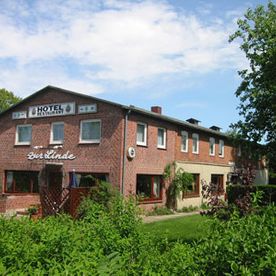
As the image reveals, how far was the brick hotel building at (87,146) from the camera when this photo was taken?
2236 centimetres

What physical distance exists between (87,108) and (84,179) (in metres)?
4.09

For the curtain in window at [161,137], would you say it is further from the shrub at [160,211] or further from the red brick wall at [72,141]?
the red brick wall at [72,141]

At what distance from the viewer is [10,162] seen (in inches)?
1061

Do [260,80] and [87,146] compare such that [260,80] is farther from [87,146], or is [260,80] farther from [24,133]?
[24,133]

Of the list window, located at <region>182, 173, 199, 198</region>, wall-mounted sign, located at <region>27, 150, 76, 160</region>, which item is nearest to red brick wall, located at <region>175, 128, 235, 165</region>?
window, located at <region>182, 173, 199, 198</region>

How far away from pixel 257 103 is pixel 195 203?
1669 centimetres

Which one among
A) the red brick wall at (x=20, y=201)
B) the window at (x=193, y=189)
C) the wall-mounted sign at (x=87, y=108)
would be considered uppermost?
the wall-mounted sign at (x=87, y=108)

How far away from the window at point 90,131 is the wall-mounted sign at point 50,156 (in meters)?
1.20

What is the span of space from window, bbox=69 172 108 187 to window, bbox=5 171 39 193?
386 centimetres

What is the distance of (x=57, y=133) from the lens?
25172 millimetres

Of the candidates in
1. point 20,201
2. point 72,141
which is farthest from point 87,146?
point 20,201

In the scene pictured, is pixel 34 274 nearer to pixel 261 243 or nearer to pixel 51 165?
pixel 261 243

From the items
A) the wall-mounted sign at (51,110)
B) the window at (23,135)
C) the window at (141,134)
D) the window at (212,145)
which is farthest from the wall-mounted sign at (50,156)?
the window at (212,145)

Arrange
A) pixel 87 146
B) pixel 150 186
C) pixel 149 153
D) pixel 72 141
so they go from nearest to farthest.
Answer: pixel 87 146 → pixel 72 141 → pixel 149 153 → pixel 150 186
